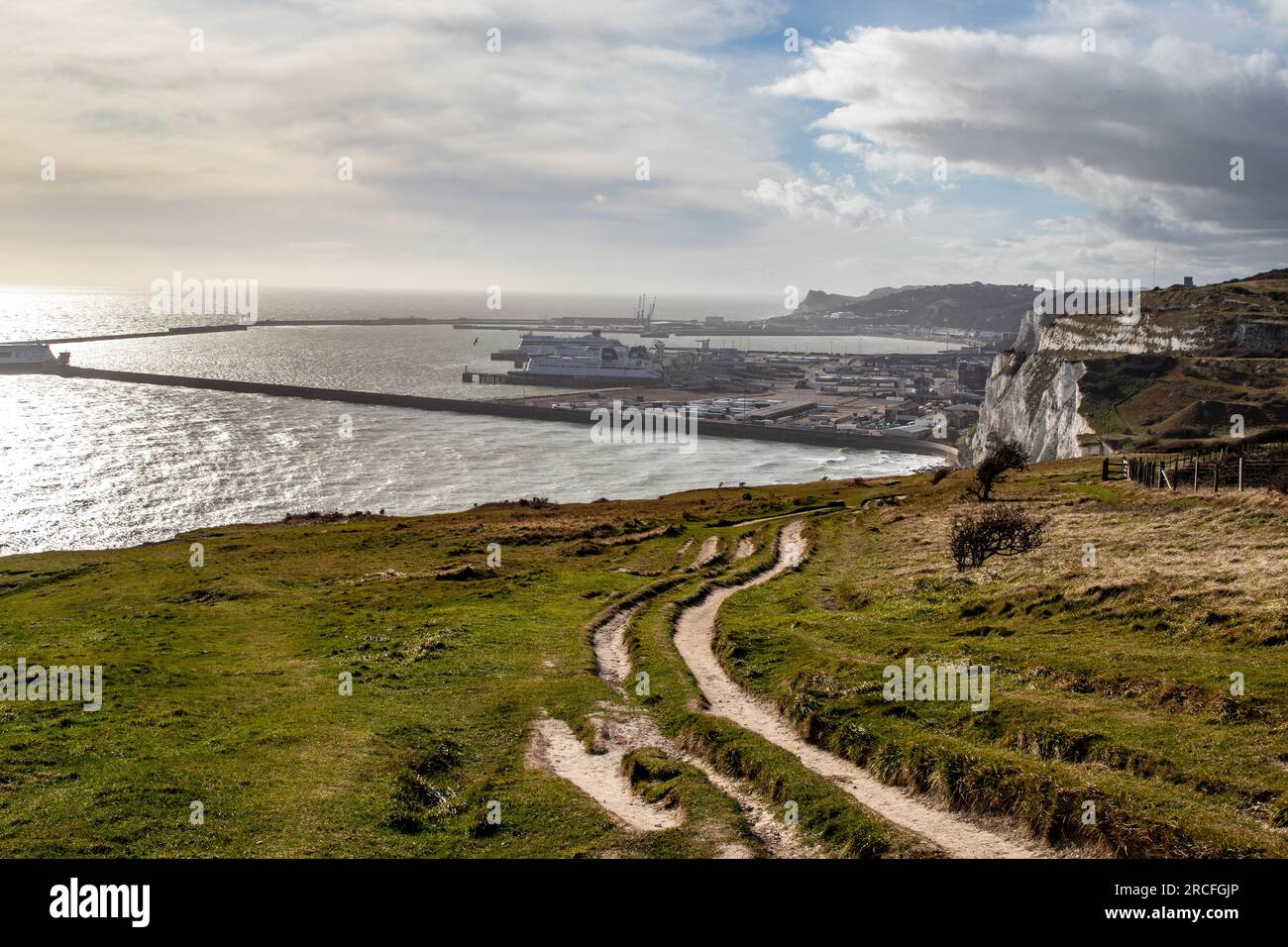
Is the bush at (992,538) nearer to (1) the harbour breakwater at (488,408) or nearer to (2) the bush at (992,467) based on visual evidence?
(2) the bush at (992,467)

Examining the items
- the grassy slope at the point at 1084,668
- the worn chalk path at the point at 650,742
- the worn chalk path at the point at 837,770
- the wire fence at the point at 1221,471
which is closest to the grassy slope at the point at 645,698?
the grassy slope at the point at 1084,668

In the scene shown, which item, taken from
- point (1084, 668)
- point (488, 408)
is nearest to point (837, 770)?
point (1084, 668)

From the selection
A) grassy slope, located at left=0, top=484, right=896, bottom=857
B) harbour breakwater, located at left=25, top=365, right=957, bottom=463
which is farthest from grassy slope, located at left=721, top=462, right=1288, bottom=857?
harbour breakwater, located at left=25, top=365, right=957, bottom=463

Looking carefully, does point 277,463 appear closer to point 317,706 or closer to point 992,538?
point 992,538

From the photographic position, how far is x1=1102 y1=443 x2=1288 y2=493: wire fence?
38750 millimetres

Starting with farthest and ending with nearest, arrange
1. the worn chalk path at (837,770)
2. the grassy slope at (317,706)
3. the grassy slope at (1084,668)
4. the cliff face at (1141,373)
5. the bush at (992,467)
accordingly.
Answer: the cliff face at (1141,373) < the bush at (992,467) < the grassy slope at (317,706) < the grassy slope at (1084,668) < the worn chalk path at (837,770)

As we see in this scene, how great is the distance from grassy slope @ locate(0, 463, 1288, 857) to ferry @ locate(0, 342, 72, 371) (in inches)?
6455

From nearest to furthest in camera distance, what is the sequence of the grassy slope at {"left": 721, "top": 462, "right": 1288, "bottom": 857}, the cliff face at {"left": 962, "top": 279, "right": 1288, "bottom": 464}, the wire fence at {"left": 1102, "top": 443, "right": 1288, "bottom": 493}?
the grassy slope at {"left": 721, "top": 462, "right": 1288, "bottom": 857}
the wire fence at {"left": 1102, "top": 443, "right": 1288, "bottom": 493}
the cliff face at {"left": 962, "top": 279, "right": 1288, "bottom": 464}

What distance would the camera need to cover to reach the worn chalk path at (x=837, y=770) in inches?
520

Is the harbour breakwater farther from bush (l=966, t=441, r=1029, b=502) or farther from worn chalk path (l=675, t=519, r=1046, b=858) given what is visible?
worn chalk path (l=675, t=519, r=1046, b=858)

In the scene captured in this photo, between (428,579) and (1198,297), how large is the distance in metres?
119

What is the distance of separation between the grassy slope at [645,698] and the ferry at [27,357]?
538 feet

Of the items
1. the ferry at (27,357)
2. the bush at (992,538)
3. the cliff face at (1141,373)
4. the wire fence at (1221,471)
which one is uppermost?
the ferry at (27,357)
